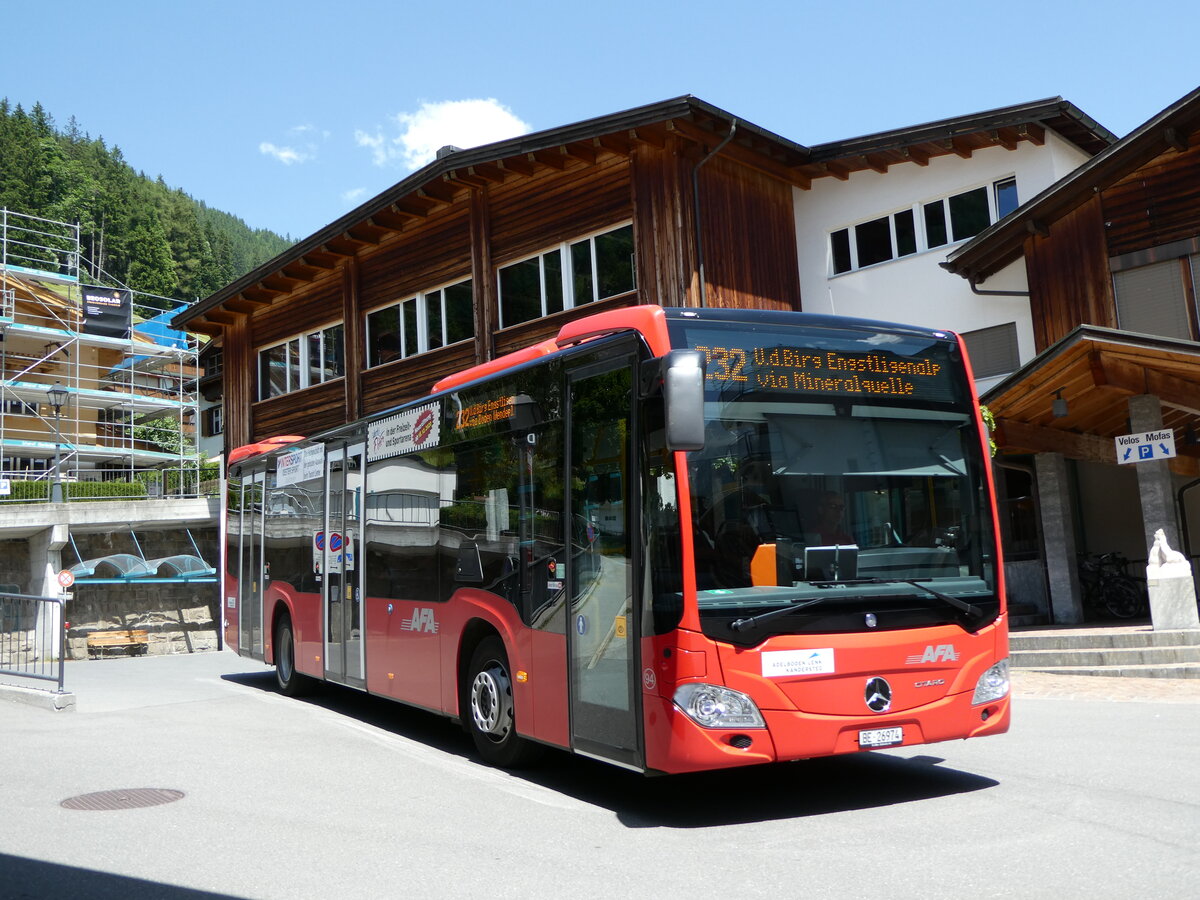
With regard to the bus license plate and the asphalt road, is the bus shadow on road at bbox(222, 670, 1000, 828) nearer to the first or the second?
the asphalt road

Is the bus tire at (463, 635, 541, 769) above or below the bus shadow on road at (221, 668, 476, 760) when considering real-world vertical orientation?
above

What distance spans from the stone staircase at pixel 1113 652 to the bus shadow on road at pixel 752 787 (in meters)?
5.89

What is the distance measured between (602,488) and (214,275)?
290 feet

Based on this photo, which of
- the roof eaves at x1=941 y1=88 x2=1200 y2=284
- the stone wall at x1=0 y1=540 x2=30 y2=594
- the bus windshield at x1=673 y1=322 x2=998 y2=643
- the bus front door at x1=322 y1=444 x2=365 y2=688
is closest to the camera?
the bus windshield at x1=673 y1=322 x2=998 y2=643

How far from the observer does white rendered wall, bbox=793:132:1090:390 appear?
64.1ft

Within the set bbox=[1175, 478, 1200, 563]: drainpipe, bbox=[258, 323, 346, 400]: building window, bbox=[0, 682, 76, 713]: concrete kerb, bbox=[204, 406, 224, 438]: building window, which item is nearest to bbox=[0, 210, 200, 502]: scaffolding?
bbox=[204, 406, 224, 438]: building window

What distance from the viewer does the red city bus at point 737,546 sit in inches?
243

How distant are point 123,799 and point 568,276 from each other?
14.6 m

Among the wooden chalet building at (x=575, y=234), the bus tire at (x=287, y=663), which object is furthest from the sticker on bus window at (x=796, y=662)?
the wooden chalet building at (x=575, y=234)

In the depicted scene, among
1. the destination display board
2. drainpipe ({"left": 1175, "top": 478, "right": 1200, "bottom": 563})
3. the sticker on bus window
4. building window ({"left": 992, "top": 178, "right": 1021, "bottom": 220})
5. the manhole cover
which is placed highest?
building window ({"left": 992, "top": 178, "right": 1021, "bottom": 220})

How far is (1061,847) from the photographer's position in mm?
5555

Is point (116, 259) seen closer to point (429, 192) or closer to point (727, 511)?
point (429, 192)

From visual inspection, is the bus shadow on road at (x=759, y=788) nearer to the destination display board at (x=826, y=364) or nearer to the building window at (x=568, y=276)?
the destination display board at (x=826, y=364)

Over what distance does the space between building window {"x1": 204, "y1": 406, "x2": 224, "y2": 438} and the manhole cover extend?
57.3 m
